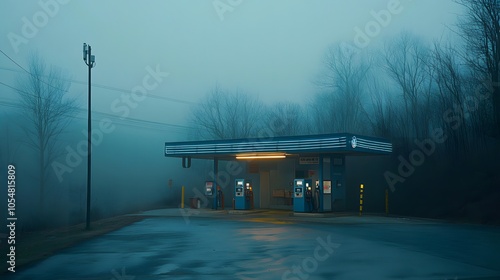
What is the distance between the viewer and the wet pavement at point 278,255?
38.0ft

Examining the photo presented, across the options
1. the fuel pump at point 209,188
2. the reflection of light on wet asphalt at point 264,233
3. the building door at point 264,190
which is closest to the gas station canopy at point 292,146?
the building door at point 264,190

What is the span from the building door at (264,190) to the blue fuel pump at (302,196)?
19.6 ft

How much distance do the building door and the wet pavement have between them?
574 inches

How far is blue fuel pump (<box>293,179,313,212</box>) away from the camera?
3078cm

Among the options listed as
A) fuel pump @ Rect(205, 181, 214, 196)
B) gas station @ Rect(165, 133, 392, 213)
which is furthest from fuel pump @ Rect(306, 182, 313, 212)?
fuel pump @ Rect(205, 181, 214, 196)

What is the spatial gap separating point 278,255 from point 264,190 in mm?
22850

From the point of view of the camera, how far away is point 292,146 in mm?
30016

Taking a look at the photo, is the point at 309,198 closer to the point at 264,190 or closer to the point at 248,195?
the point at 248,195

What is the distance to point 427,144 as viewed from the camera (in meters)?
41.3

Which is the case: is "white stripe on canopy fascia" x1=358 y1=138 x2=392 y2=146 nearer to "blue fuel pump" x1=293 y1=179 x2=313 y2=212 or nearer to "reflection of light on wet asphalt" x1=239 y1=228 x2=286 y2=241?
"blue fuel pump" x1=293 y1=179 x2=313 y2=212

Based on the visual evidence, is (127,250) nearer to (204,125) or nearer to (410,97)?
(410,97)

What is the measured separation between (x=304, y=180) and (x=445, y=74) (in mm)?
17475

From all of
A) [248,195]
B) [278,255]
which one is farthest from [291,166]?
[278,255]

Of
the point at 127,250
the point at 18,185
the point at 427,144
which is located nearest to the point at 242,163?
the point at 427,144
